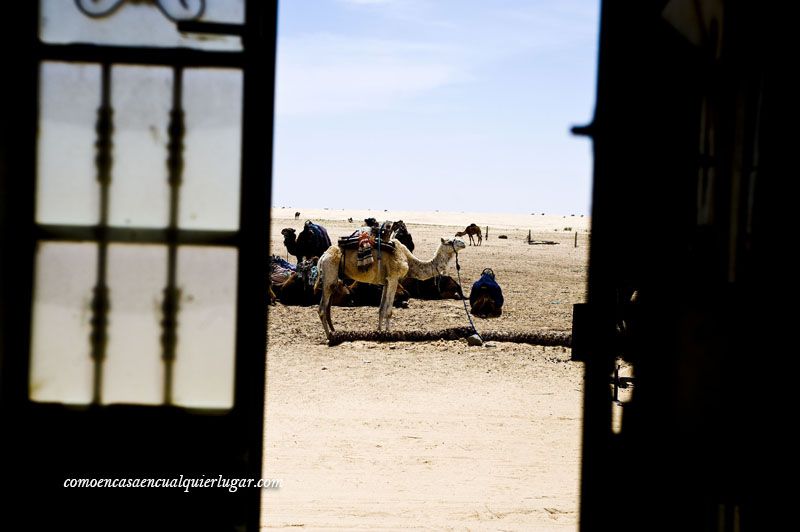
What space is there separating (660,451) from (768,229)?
2.99 feet

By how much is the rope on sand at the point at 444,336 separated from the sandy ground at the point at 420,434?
278 mm

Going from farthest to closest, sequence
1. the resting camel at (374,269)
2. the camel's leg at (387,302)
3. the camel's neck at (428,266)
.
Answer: the camel's neck at (428,266) < the resting camel at (374,269) < the camel's leg at (387,302)

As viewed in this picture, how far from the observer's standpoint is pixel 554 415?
8.84m

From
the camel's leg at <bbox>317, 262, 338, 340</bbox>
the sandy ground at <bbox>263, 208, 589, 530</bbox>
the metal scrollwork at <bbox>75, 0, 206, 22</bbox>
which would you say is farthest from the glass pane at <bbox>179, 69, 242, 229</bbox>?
the camel's leg at <bbox>317, 262, 338, 340</bbox>

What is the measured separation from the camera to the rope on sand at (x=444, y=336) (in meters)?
13.3

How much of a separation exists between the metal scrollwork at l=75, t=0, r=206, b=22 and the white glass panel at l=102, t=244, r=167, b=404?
2.34 feet

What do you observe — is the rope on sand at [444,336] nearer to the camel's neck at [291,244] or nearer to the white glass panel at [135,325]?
the camel's neck at [291,244]

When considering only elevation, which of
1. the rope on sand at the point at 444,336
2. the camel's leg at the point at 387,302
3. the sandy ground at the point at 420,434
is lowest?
the sandy ground at the point at 420,434

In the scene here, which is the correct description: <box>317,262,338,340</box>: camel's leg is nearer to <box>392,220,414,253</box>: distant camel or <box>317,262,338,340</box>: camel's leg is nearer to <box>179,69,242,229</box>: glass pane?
<box>392,220,414,253</box>: distant camel

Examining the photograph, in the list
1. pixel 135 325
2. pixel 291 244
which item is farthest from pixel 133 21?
pixel 291 244

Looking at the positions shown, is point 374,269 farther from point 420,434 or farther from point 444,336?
point 420,434

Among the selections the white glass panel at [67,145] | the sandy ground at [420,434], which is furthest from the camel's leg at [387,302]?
the white glass panel at [67,145]

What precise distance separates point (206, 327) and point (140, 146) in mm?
600

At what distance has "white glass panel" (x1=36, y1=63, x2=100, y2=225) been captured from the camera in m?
2.65
